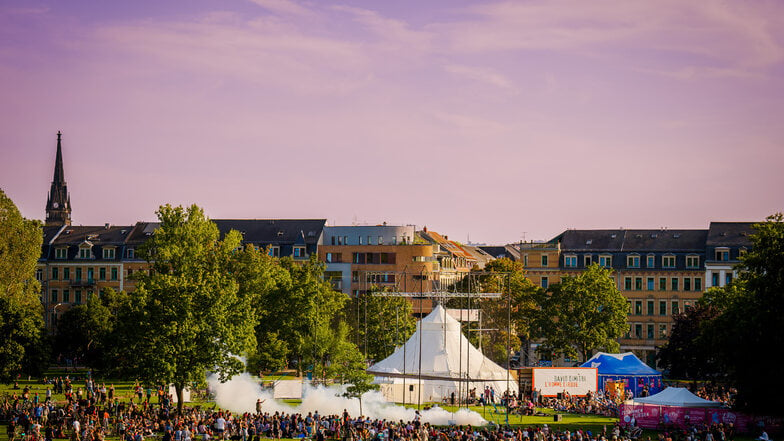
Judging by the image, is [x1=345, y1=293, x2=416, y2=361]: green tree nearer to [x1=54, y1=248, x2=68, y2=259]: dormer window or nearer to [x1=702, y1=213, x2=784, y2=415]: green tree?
[x1=702, y1=213, x2=784, y2=415]: green tree

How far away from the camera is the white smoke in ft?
170

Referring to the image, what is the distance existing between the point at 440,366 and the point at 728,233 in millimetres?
48624

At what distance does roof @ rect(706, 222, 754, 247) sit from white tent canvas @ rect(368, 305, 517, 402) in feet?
143

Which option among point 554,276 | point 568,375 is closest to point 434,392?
point 568,375

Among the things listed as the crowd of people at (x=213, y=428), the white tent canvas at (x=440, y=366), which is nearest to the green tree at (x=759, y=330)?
the crowd of people at (x=213, y=428)

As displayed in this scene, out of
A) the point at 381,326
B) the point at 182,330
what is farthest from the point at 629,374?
the point at 182,330

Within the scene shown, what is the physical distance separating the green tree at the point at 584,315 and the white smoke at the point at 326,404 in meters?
28.4

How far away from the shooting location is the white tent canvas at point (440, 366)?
61.7 meters

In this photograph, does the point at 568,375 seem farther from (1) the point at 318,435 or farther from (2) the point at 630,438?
(1) the point at 318,435

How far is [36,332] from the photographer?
63438 millimetres

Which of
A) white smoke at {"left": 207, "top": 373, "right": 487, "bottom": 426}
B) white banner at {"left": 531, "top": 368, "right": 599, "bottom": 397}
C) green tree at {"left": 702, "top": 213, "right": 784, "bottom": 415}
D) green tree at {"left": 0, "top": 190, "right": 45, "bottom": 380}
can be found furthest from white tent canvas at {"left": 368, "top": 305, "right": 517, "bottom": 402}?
green tree at {"left": 0, "top": 190, "right": 45, "bottom": 380}

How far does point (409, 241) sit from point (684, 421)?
62.8 meters

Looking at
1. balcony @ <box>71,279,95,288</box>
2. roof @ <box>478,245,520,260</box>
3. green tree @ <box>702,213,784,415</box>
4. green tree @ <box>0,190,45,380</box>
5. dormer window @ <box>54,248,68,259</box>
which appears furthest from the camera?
roof @ <box>478,245,520,260</box>

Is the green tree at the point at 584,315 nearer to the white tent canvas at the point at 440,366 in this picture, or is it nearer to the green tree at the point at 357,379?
the white tent canvas at the point at 440,366
